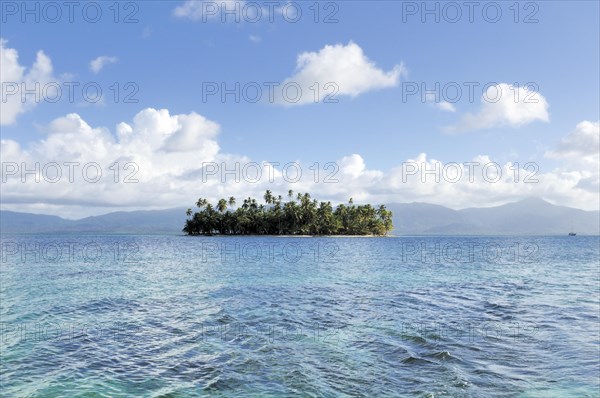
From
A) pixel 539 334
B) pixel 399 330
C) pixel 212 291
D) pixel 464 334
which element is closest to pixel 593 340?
pixel 539 334

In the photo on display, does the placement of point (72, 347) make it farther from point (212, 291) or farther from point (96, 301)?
point (212, 291)

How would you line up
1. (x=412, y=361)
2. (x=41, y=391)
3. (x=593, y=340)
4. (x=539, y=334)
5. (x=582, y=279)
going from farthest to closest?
(x=582, y=279) < (x=539, y=334) < (x=593, y=340) < (x=412, y=361) < (x=41, y=391)

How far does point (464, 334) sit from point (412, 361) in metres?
5.62

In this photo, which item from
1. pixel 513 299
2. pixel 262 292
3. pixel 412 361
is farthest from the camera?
pixel 262 292

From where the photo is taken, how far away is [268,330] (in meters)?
21.3

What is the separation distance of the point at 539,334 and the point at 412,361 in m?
8.61

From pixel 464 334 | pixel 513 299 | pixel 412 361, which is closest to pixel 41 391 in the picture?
pixel 412 361

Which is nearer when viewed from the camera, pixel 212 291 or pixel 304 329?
pixel 304 329

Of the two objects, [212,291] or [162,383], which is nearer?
[162,383]

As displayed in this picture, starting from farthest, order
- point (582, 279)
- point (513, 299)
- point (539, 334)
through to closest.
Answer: point (582, 279) < point (513, 299) < point (539, 334)

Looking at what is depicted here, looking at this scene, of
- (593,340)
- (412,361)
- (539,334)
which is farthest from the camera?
(539,334)

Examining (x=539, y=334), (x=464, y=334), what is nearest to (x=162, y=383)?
(x=464, y=334)

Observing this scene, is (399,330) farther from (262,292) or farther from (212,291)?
(212,291)

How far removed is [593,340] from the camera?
19328 mm
